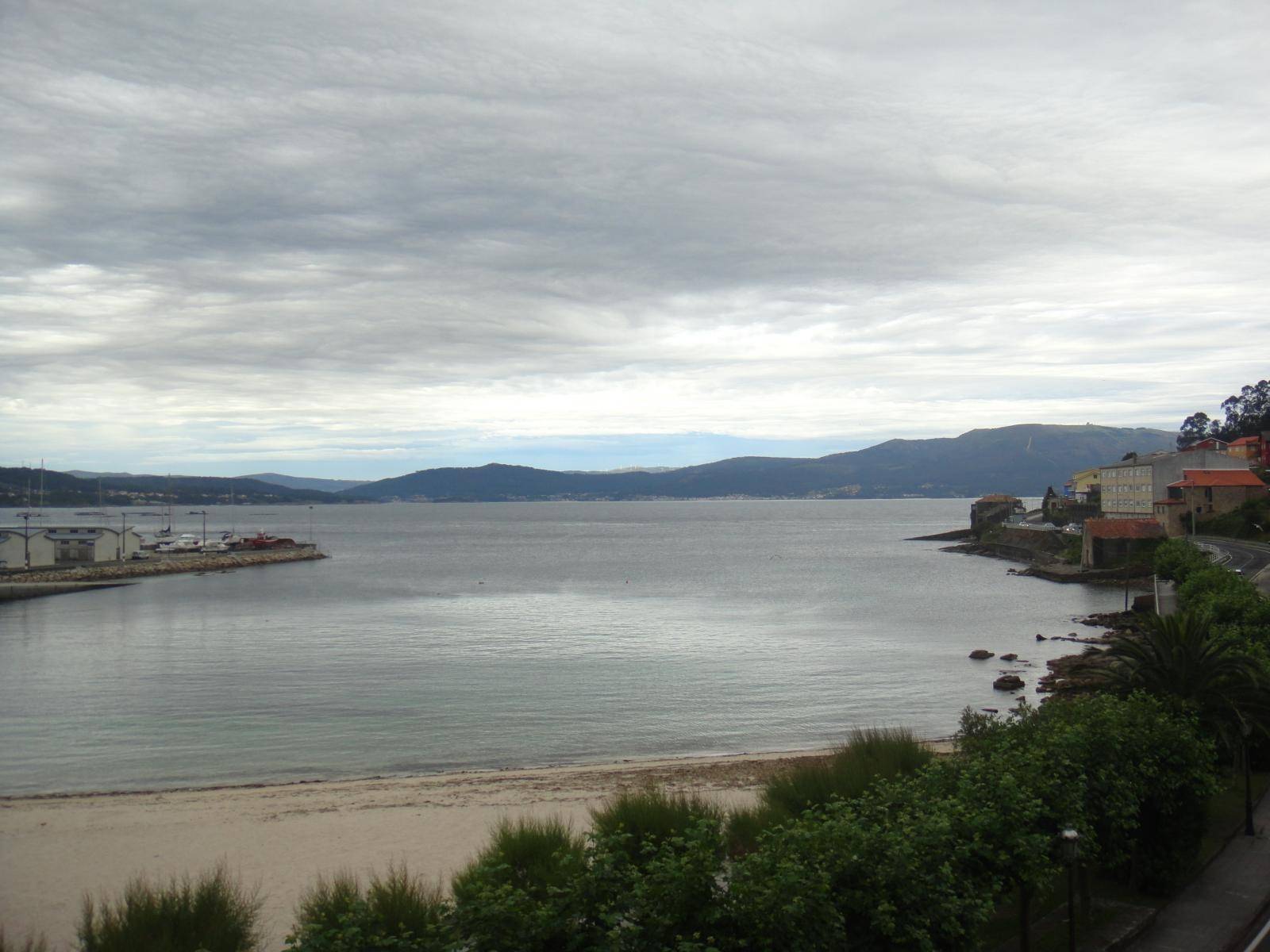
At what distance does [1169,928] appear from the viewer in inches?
483

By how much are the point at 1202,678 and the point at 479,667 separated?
28964 mm

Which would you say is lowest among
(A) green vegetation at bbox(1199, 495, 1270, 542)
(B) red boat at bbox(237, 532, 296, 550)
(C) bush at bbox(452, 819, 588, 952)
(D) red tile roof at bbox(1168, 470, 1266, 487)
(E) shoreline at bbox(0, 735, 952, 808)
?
(E) shoreline at bbox(0, 735, 952, 808)

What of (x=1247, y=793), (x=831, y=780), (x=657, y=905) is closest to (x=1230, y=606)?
(x=1247, y=793)

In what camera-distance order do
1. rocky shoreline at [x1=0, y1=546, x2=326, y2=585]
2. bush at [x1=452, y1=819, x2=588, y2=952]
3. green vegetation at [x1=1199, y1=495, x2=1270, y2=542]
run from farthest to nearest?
rocky shoreline at [x1=0, y1=546, x2=326, y2=585], green vegetation at [x1=1199, y1=495, x2=1270, y2=542], bush at [x1=452, y1=819, x2=588, y2=952]

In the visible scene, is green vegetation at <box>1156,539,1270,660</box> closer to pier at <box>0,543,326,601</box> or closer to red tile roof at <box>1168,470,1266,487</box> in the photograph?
red tile roof at <box>1168,470,1266,487</box>

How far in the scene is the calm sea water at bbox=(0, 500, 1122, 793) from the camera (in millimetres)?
27281

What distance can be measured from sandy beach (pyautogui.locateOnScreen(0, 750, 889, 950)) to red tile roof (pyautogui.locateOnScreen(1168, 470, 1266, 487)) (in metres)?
67.0

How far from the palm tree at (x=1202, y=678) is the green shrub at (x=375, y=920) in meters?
12.3

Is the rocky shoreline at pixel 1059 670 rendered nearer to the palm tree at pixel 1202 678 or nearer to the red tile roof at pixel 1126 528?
the palm tree at pixel 1202 678

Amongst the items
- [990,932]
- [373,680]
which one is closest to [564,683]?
[373,680]

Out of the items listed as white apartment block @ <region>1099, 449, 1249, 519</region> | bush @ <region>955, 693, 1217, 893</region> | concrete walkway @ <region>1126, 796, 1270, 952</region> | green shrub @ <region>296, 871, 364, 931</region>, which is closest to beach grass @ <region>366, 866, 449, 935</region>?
green shrub @ <region>296, 871, 364, 931</region>

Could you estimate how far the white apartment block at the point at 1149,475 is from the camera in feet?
273

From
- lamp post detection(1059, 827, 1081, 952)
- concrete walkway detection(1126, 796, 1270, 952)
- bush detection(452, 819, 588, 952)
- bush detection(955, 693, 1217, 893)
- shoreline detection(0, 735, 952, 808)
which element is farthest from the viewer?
shoreline detection(0, 735, 952, 808)

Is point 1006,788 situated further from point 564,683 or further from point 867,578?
point 867,578
